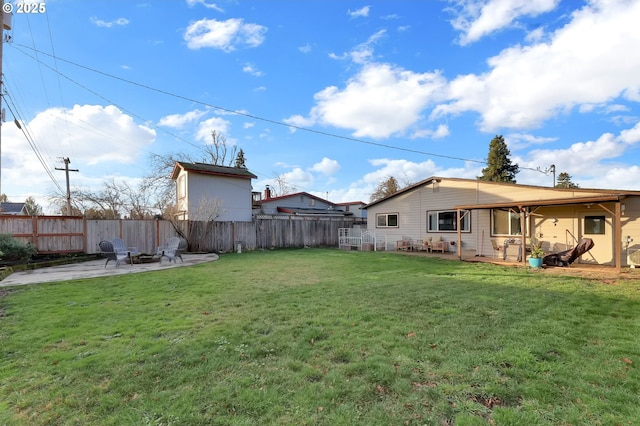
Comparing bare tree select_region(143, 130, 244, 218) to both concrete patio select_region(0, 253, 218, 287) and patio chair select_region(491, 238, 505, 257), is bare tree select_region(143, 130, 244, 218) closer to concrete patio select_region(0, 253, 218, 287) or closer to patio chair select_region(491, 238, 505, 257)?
concrete patio select_region(0, 253, 218, 287)

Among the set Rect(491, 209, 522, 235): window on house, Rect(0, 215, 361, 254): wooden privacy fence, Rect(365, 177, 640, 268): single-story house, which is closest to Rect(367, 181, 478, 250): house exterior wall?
Rect(365, 177, 640, 268): single-story house

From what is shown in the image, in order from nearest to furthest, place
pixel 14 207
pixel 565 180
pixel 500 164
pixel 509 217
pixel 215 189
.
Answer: pixel 509 217 < pixel 215 189 < pixel 500 164 < pixel 14 207 < pixel 565 180

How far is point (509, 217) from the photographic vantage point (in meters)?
12.5

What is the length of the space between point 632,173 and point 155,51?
2642 cm

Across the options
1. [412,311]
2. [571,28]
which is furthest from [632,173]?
[412,311]

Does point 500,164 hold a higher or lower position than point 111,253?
higher

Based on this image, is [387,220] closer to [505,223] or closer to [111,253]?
[505,223]

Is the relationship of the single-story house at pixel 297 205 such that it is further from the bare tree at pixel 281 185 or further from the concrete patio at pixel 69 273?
A: the concrete patio at pixel 69 273

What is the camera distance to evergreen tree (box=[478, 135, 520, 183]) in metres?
32.0

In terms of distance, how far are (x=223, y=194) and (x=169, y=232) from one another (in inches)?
225

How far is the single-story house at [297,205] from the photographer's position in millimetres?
26672

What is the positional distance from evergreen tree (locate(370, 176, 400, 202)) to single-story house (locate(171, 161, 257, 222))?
1875 centimetres

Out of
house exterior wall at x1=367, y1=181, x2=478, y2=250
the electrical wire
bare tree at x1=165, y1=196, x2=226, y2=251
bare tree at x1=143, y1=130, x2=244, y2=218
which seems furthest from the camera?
bare tree at x1=143, y1=130, x2=244, y2=218

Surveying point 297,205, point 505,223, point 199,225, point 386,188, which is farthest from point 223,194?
point 386,188
